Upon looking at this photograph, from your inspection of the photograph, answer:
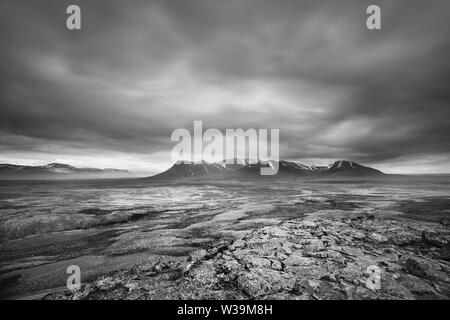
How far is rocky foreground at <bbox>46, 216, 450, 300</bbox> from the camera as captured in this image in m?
7.36

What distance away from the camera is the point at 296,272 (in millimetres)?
8602

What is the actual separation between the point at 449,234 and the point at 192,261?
627 inches

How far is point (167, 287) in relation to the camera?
25.8ft

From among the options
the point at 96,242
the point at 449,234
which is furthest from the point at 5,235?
the point at 449,234

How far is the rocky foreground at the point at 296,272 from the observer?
24.1 ft

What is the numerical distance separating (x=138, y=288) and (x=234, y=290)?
11.2 feet
